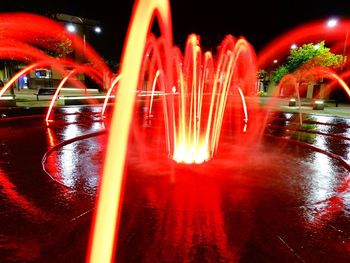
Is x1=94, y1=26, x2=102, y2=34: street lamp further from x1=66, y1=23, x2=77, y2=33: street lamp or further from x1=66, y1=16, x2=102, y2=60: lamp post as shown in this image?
x1=66, y1=23, x2=77, y2=33: street lamp

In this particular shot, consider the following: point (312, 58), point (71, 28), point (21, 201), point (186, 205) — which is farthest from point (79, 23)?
Answer: point (186, 205)

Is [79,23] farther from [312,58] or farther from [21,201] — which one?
[21,201]

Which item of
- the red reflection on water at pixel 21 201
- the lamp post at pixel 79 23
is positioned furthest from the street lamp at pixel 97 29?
the red reflection on water at pixel 21 201

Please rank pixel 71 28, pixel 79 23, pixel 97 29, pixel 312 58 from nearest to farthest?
1. pixel 312 58
2. pixel 71 28
3. pixel 79 23
4. pixel 97 29

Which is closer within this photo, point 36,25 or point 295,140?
point 295,140

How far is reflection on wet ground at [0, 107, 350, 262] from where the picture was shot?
434 centimetres

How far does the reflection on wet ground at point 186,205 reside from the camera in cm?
434

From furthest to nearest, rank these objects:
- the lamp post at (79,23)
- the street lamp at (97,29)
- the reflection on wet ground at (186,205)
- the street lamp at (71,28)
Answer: the street lamp at (97,29) < the lamp post at (79,23) < the street lamp at (71,28) < the reflection on wet ground at (186,205)

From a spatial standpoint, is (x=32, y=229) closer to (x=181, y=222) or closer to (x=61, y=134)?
(x=181, y=222)

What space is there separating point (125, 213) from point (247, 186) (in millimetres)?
2980

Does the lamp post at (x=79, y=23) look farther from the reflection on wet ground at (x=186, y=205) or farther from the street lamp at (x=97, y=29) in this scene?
the reflection on wet ground at (x=186, y=205)

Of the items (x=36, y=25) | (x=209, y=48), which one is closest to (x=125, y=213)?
(x=36, y=25)

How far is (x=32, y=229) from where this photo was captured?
484cm

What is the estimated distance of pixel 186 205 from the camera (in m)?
5.93
